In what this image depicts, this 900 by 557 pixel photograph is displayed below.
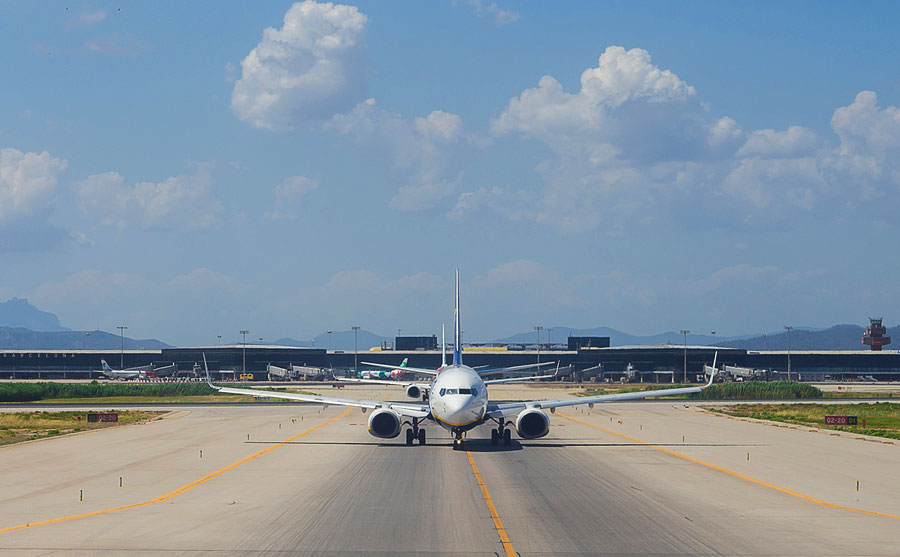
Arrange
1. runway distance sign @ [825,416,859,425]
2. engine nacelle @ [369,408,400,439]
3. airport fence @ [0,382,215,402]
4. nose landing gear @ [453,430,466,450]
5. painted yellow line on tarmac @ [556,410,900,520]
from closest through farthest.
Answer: painted yellow line on tarmac @ [556,410,900,520] → nose landing gear @ [453,430,466,450] → engine nacelle @ [369,408,400,439] → runway distance sign @ [825,416,859,425] → airport fence @ [0,382,215,402]

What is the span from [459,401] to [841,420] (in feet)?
130

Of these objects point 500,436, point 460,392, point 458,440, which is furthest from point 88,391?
point 460,392

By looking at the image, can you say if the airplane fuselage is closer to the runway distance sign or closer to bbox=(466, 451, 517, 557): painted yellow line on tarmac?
bbox=(466, 451, 517, 557): painted yellow line on tarmac

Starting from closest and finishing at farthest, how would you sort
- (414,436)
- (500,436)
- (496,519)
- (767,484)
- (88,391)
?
(496,519)
(767,484)
(500,436)
(414,436)
(88,391)

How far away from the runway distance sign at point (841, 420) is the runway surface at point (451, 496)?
10.7 meters

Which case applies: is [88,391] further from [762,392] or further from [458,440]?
[762,392]

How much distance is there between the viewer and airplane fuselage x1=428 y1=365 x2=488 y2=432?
43.2 metres

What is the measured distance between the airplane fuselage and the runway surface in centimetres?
174

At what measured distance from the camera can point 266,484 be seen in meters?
33.6

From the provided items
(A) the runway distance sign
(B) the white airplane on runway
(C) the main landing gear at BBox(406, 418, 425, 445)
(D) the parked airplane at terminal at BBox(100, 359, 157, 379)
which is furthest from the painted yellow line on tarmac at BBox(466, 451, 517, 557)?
(D) the parked airplane at terminal at BBox(100, 359, 157, 379)

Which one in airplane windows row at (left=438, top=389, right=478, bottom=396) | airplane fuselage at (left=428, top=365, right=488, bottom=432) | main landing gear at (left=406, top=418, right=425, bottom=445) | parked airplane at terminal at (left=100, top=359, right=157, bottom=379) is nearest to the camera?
airplane fuselage at (left=428, top=365, right=488, bottom=432)

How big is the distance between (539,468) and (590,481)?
446cm

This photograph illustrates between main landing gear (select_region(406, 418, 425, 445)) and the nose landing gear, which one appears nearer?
the nose landing gear

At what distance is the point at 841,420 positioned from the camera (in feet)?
224
